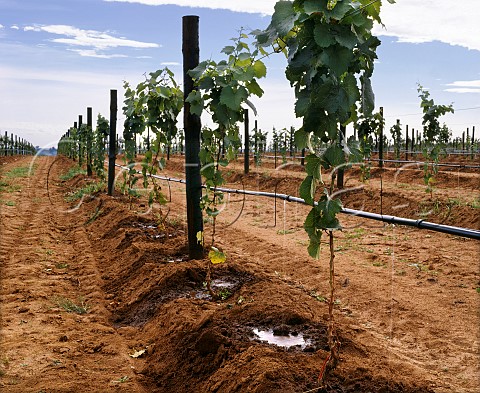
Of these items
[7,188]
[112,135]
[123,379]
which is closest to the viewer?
[123,379]

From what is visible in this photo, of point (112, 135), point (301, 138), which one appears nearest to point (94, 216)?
point (112, 135)

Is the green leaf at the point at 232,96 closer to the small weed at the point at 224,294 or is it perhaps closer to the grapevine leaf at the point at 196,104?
the grapevine leaf at the point at 196,104

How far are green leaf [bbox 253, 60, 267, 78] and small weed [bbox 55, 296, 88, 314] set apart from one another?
327cm

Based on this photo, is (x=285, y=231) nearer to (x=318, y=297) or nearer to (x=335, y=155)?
(x=318, y=297)

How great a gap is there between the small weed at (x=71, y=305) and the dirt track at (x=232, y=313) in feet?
0.16

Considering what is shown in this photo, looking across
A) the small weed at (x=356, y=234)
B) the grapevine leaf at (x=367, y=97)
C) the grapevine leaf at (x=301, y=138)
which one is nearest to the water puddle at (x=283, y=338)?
the grapevine leaf at (x=301, y=138)

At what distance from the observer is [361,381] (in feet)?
10.4

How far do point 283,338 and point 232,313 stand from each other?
0.62 m

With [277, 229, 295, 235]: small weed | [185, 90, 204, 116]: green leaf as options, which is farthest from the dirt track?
[185, 90, 204, 116]: green leaf

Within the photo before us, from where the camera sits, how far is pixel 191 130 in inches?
240

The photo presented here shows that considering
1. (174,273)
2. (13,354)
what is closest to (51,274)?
(174,273)

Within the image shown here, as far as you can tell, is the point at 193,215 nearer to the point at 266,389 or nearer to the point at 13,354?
the point at 13,354

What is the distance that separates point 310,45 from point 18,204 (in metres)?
13.2

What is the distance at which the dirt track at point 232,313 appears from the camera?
3.62 metres
